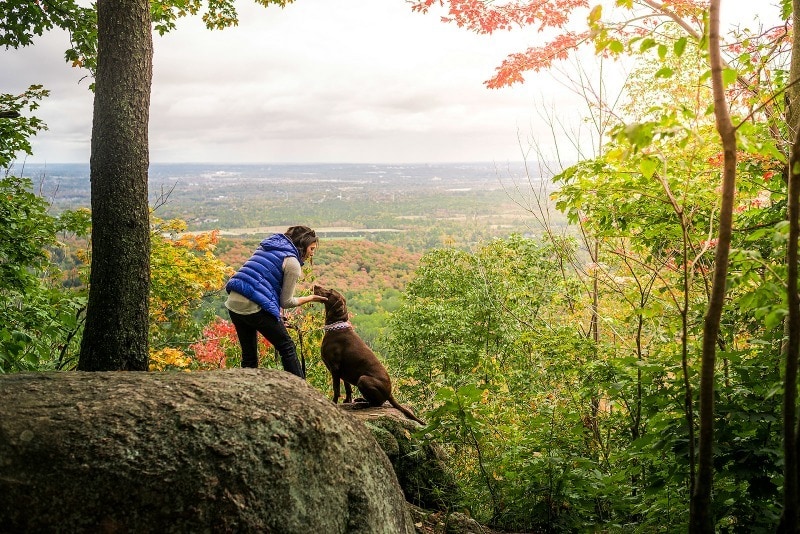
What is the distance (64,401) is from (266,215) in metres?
64.6

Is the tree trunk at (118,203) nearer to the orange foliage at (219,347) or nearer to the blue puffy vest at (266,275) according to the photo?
the blue puffy vest at (266,275)

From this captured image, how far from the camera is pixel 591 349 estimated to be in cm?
632

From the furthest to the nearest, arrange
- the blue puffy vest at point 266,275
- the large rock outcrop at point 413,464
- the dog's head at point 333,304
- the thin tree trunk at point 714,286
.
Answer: the dog's head at point 333,304, the large rock outcrop at point 413,464, the blue puffy vest at point 266,275, the thin tree trunk at point 714,286

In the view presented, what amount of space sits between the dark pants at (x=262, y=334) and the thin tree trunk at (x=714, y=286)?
3.15m

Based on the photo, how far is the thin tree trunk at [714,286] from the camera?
74.9 inches

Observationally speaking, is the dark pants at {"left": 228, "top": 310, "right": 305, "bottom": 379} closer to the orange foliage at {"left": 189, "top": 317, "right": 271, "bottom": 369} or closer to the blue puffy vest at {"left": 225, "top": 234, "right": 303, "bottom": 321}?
the blue puffy vest at {"left": 225, "top": 234, "right": 303, "bottom": 321}

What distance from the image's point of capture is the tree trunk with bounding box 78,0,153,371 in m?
3.96

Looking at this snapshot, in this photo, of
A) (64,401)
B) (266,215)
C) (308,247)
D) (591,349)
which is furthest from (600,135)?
(266,215)

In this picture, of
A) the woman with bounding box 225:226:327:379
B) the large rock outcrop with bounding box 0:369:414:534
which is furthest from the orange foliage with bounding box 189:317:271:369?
the large rock outcrop with bounding box 0:369:414:534

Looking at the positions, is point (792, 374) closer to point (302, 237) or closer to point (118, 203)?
point (302, 237)

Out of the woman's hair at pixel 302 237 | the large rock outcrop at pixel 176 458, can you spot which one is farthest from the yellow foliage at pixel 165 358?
the large rock outcrop at pixel 176 458

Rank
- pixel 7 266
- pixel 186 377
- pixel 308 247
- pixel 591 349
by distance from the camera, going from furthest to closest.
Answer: pixel 591 349 → pixel 7 266 → pixel 308 247 → pixel 186 377

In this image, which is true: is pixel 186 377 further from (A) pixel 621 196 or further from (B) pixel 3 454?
(A) pixel 621 196

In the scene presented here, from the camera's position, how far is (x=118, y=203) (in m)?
4.03
